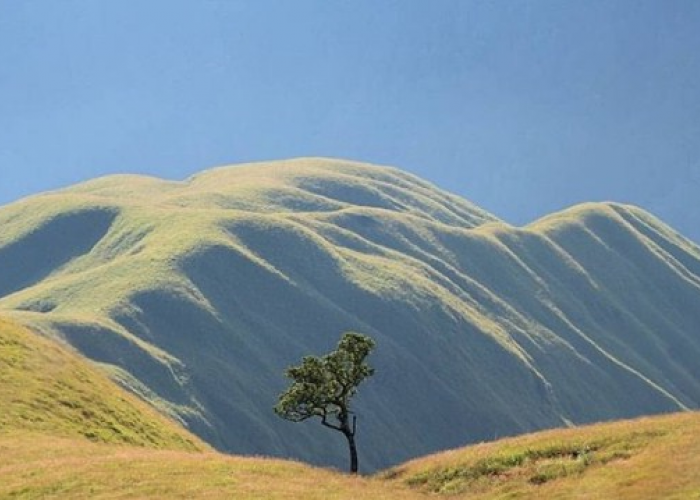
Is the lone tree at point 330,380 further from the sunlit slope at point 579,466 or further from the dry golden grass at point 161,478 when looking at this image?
the sunlit slope at point 579,466

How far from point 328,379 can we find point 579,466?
68.7 ft

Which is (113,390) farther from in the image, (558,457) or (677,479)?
(677,479)

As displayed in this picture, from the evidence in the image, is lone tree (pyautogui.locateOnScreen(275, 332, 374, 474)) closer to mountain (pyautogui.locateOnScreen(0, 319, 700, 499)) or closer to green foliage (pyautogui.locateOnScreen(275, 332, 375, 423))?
green foliage (pyautogui.locateOnScreen(275, 332, 375, 423))

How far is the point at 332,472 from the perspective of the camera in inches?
2345

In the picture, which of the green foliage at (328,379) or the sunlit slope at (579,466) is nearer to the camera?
the sunlit slope at (579,466)

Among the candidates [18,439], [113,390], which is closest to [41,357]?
[113,390]

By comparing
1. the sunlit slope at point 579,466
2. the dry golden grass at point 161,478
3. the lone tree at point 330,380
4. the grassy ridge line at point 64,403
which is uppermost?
the grassy ridge line at point 64,403

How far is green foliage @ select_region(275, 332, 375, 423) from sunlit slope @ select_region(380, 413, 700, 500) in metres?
8.08

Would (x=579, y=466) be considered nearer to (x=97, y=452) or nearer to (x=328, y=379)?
(x=328, y=379)

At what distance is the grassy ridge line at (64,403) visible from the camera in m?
72.9

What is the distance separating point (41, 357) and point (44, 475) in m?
34.8

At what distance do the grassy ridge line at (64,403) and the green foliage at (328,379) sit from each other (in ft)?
52.6

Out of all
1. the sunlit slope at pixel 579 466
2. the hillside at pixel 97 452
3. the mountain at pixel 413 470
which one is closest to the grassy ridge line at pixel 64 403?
the hillside at pixel 97 452

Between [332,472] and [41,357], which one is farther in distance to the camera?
[41,357]
